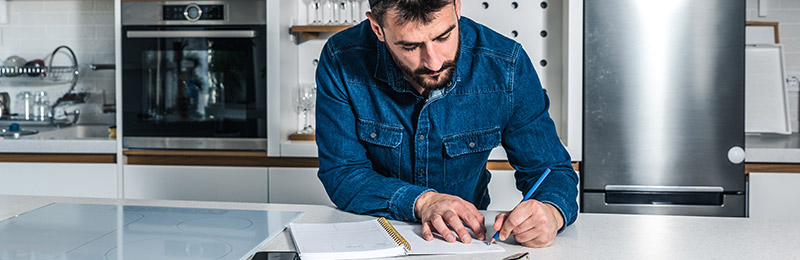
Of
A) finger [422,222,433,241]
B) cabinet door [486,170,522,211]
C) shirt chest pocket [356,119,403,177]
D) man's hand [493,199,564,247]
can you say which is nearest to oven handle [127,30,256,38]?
cabinet door [486,170,522,211]

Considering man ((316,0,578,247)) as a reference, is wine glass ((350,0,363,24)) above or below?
above

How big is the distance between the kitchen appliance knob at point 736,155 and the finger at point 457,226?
172 centimetres

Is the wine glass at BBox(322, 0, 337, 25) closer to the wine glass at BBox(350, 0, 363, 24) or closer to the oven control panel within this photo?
the wine glass at BBox(350, 0, 363, 24)

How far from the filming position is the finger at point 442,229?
1.15 m

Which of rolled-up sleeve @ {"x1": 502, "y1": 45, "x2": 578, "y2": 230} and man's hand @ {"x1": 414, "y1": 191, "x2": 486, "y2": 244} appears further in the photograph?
rolled-up sleeve @ {"x1": 502, "y1": 45, "x2": 578, "y2": 230}

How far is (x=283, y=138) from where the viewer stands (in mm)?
2848

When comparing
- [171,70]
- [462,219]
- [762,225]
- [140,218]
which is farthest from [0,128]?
[762,225]

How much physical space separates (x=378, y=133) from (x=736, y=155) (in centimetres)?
164

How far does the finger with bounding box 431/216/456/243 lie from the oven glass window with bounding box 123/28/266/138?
69.2 inches

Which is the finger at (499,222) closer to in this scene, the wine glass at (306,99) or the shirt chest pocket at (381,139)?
the shirt chest pocket at (381,139)

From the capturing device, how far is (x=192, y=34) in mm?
2822

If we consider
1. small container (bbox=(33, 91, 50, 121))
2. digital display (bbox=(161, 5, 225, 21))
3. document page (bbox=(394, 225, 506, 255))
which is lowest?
document page (bbox=(394, 225, 506, 255))

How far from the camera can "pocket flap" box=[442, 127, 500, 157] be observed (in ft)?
4.98

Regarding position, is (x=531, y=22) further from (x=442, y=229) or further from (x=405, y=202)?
(x=442, y=229)
